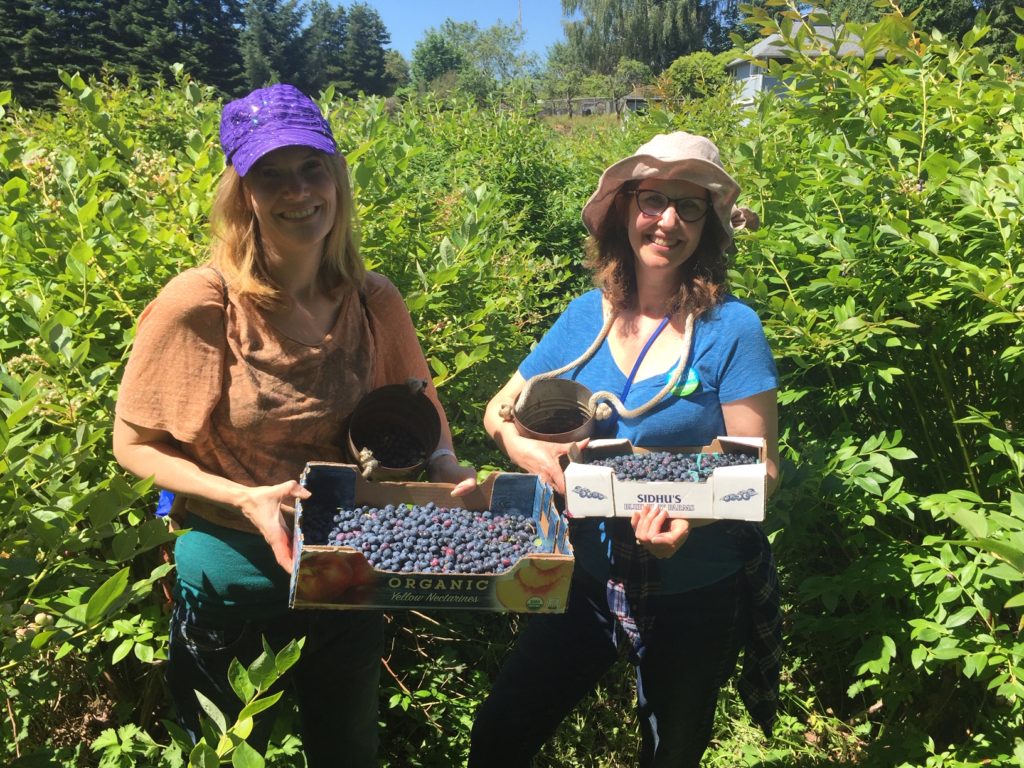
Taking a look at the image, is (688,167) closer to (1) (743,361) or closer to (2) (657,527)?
(1) (743,361)

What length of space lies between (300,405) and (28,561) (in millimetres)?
570

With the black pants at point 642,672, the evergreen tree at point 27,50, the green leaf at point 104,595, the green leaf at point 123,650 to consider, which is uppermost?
the evergreen tree at point 27,50

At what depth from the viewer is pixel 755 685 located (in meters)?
2.04

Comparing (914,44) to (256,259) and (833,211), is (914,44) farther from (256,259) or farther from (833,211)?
(256,259)

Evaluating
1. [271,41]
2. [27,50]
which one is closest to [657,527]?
[27,50]

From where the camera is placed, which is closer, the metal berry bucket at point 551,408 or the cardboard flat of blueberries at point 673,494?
the cardboard flat of blueberries at point 673,494

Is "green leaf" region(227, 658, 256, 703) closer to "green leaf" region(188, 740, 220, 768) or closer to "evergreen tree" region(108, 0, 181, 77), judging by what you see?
"green leaf" region(188, 740, 220, 768)

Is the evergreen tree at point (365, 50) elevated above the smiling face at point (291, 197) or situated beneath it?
elevated above

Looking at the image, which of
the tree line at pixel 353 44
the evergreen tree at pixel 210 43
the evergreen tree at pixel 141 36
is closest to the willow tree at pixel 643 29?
the tree line at pixel 353 44

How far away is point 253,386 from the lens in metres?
1.62

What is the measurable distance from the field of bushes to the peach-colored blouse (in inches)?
7.2

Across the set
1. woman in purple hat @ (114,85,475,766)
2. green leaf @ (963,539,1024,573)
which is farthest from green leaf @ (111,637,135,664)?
green leaf @ (963,539,1024,573)

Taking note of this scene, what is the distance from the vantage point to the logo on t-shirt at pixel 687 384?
1.85 meters

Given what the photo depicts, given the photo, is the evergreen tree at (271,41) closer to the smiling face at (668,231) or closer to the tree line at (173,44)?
the tree line at (173,44)
